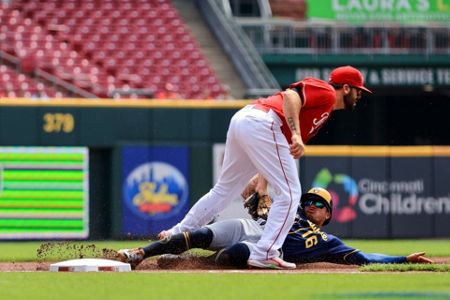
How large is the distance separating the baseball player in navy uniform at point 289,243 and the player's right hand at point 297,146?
2.53 ft

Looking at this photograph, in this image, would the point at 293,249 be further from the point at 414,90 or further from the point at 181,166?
the point at 414,90

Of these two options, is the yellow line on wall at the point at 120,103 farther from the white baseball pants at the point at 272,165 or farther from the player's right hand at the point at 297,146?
the player's right hand at the point at 297,146

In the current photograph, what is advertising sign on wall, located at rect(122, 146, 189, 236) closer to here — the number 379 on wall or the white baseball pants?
the number 379 on wall

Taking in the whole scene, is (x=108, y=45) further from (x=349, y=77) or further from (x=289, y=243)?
(x=349, y=77)

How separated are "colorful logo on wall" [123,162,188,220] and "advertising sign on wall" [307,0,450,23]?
25.0ft

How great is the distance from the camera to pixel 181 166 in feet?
55.9

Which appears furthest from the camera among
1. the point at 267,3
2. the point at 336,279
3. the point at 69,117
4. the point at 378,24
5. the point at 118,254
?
the point at 267,3

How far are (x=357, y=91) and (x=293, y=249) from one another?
3.96 feet

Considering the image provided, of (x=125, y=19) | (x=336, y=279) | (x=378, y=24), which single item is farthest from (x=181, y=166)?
(x=336, y=279)

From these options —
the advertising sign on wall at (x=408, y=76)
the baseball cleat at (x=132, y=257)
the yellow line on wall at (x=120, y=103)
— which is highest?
the advertising sign on wall at (x=408, y=76)

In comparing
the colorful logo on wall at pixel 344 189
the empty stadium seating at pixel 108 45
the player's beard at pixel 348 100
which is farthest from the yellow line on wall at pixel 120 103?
the player's beard at pixel 348 100

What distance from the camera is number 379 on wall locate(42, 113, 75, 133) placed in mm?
16594

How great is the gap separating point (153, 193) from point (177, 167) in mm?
500

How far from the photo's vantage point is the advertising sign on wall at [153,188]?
1670cm
